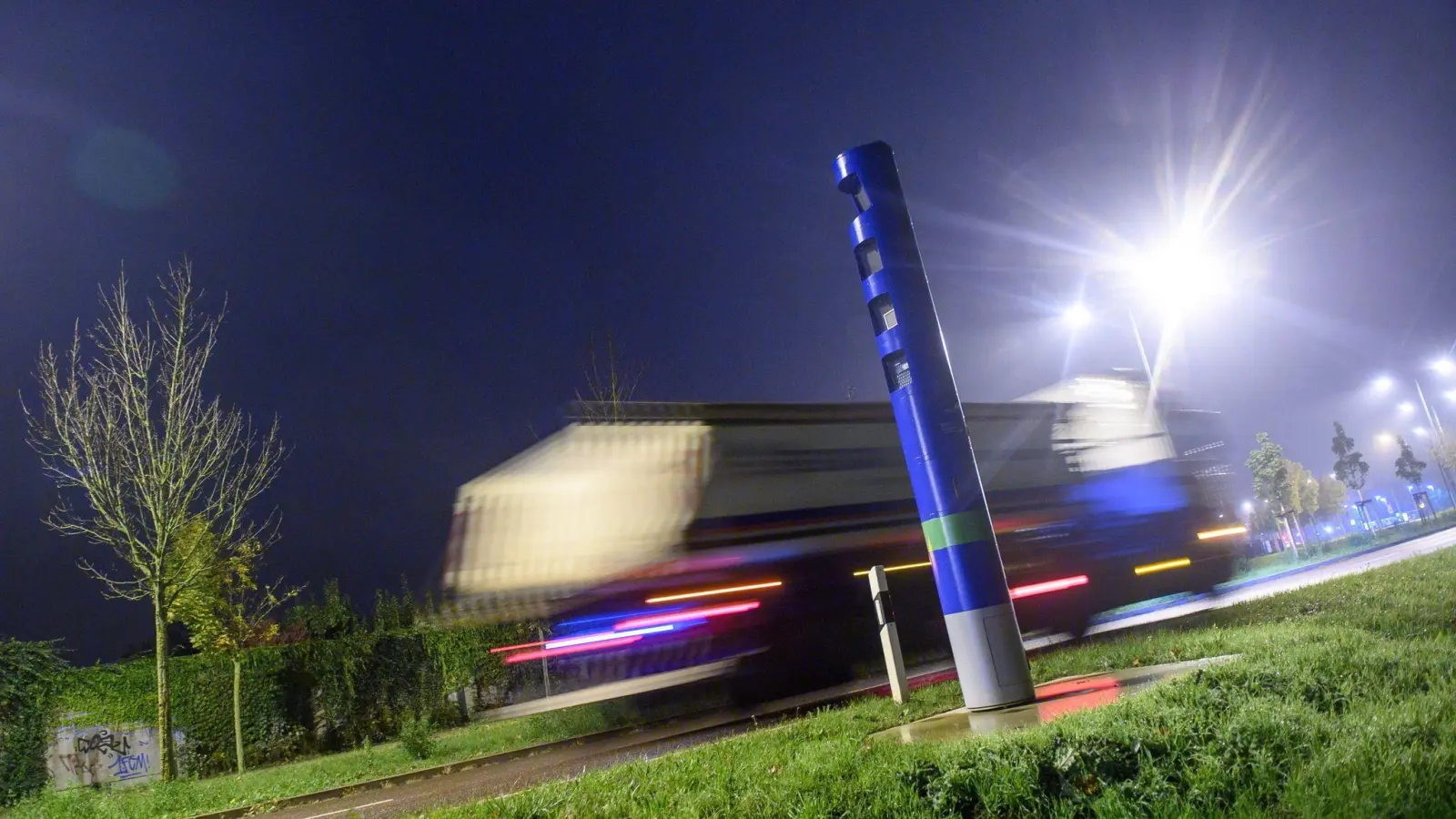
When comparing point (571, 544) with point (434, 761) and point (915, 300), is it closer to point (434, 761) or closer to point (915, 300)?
point (434, 761)

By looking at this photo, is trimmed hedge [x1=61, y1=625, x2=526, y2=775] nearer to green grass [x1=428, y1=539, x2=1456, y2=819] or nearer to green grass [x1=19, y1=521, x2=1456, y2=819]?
green grass [x1=19, y1=521, x2=1456, y2=819]

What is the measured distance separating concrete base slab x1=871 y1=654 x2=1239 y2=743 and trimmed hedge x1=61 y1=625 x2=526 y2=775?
11.5m

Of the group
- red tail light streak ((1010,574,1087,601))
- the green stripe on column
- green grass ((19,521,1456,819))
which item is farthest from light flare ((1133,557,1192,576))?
the green stripe on column

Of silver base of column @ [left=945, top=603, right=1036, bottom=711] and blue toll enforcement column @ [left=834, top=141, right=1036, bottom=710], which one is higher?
blue toll enforcement column @ [left=834, top=141, right=1036, bottom=710]

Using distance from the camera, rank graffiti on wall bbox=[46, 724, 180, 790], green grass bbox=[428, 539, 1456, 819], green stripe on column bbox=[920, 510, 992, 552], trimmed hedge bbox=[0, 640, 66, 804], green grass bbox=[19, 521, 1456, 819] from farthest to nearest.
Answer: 1. graffiti on wall bbox=[46, 724, 180, 790]
2. trimmed hedge bbox=[0, 640, 66, 804]
3. green stripe on column bbox=[920, 510, 992, 552]
4. green grass bbox=[19, 521, 1456, 819]
5. green grass bbox=[428, 539, 1456, 819]

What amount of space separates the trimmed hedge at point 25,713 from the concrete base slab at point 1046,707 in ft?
50.8

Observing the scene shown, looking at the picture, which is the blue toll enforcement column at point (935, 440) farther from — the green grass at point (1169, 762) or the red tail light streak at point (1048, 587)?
the red tail light streak at point (1048, 587)

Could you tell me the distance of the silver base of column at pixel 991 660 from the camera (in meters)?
7.36

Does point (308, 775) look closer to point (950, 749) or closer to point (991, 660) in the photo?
point (991, 660)

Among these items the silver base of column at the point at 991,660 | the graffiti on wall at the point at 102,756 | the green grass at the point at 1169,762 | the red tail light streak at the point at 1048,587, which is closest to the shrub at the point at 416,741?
the graffiti on wall at the point at 102,756

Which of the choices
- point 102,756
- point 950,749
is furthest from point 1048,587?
point 102,756

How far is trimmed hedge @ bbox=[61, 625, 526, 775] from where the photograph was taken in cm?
1723

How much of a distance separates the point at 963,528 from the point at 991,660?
3.93ft

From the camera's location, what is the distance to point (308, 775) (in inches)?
526
